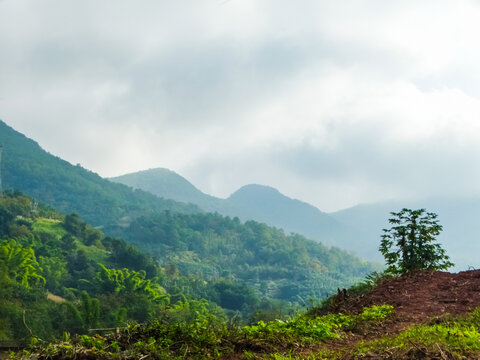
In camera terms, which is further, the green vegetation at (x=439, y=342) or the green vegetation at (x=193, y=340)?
the green vegetation at (x=193, y=340)

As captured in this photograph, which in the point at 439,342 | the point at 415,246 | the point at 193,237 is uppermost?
the point at 193,237

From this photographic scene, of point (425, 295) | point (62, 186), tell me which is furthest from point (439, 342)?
point (62, 186)

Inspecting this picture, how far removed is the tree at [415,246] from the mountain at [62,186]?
13265 centimetres

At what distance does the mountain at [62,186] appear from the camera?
14538 cm

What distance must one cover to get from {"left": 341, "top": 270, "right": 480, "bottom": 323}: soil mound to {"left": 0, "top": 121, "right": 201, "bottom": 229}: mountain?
134 meters

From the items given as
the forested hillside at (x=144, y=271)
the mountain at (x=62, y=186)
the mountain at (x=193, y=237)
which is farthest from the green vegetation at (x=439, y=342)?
the mountain at (x=62, y=186)

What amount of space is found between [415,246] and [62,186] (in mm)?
150733

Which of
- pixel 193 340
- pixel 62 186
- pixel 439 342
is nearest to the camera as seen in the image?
pixel 439 342

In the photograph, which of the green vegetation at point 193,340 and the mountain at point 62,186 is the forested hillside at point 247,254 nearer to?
the mountain at point 62,186

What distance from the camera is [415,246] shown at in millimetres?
10898

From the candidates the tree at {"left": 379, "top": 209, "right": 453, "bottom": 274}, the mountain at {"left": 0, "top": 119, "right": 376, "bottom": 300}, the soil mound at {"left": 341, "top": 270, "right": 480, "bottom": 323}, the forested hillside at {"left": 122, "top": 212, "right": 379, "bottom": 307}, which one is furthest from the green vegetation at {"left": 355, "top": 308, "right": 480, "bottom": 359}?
the mountain at {"left": 0, "top": 119, "right": 376, "bottom": 300}

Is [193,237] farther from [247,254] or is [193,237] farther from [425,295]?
[425,295]

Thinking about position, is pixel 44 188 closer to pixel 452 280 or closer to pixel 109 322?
pixel 109 322

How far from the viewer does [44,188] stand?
14825cm
